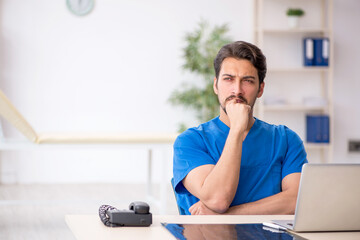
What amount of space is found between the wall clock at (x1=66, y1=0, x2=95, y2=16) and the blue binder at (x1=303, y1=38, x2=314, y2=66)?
7.47 feet

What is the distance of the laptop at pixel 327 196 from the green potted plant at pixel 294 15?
16.2 feet

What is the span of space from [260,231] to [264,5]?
5214 mm

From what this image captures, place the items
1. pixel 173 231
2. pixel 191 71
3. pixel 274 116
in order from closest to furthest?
pixel 173 231
pixel 191 71
pixel 274 116

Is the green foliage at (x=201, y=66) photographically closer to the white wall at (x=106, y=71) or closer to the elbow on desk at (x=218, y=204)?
the white wall at (x=106, y=71)

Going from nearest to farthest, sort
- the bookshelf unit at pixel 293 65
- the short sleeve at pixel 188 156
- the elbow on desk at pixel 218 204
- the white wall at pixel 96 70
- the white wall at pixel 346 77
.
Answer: the elbow on desk at pixel 218 204, the short sleeve at pixel 188 156, the white wall at pixel 96 70, the bookshelf unit at pixel 293 65, the white wall at pixel 346 77

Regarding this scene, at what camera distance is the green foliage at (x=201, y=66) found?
5758 mm

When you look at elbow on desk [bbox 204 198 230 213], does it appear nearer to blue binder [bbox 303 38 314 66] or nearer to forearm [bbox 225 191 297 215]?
forearm [bbox 225 191 297 215]

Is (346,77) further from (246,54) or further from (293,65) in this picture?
(246,54)

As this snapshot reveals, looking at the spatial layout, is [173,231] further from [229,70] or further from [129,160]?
[129,160]

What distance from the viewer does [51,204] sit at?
468cm

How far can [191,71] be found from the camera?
5773 mm

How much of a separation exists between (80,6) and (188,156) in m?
4.55

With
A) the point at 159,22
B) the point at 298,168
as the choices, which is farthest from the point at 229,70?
the point at 159,22

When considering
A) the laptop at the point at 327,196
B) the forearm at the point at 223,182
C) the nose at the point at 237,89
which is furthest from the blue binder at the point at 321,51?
the laptop at the point at 327,196
